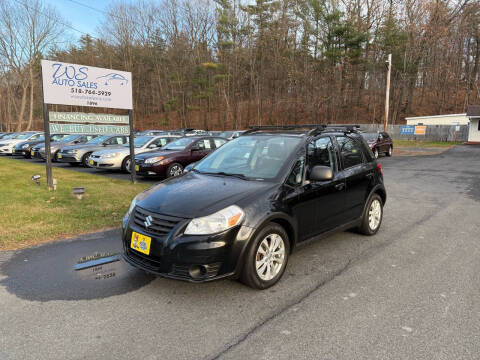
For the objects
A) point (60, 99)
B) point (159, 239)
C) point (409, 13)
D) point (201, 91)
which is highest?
point (409, 13)

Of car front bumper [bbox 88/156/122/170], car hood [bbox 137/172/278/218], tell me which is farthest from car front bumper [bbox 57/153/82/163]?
car hood [bbox 137/172/278/218]

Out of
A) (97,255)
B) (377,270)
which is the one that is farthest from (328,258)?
(97,255)

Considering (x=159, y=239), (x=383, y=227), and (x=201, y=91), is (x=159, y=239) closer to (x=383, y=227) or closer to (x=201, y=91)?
(x=383, y=227)

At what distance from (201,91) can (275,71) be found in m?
9.67

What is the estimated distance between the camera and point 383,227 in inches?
228

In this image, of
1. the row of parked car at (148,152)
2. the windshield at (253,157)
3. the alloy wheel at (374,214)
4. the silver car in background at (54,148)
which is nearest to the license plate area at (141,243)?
the windshield at (253,157)

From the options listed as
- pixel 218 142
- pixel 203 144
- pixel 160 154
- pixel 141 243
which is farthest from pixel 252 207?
pixel 218 142

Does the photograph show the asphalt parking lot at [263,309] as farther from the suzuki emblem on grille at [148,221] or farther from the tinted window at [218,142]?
the tinted window at [218,142]

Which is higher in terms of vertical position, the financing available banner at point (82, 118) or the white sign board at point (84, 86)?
the white sign board at point (84, 86)

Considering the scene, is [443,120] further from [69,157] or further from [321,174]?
[321,174]

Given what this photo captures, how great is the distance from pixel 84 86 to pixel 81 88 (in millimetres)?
102

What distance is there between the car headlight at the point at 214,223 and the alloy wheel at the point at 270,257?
0.44 metres

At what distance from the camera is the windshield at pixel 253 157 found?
13.3ft

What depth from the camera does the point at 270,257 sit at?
3.52 metres
